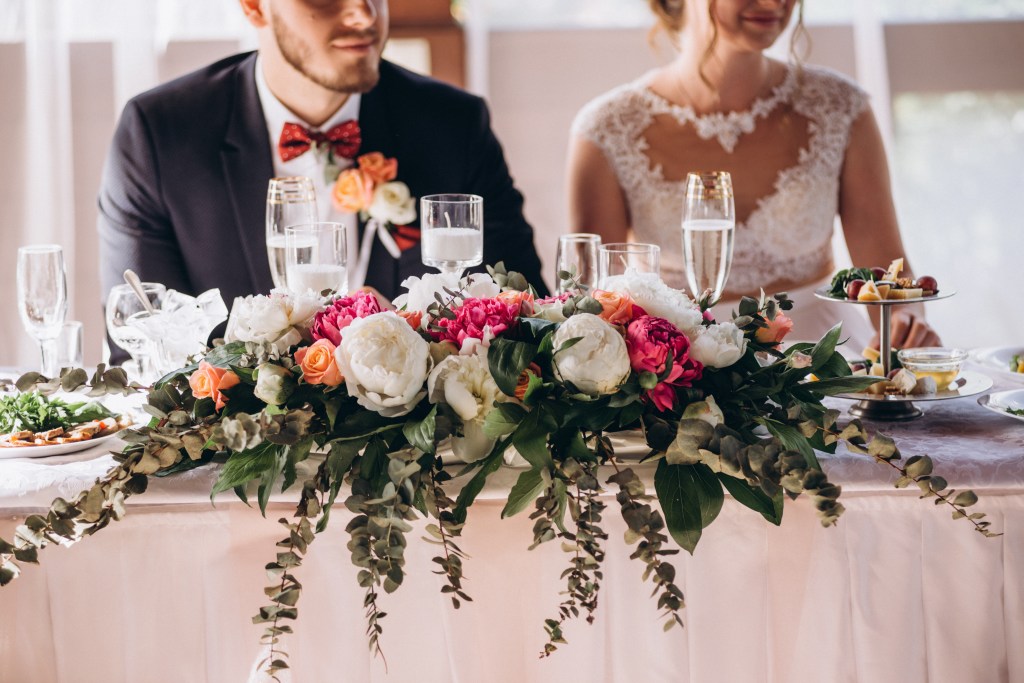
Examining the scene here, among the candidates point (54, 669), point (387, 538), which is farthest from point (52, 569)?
point (387, 538)

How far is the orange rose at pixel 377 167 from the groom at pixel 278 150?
0.04 m

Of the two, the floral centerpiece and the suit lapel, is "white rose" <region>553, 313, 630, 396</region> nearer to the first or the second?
the floral centerpiece

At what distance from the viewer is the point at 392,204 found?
9.95 ft

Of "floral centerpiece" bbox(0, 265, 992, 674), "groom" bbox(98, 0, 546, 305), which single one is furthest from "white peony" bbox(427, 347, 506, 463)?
"groom" bbox(98, 0, 546, 305)

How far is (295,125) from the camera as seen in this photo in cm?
293

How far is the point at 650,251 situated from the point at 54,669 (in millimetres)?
913

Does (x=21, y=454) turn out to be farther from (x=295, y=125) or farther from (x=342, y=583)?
(x=295, y=125)

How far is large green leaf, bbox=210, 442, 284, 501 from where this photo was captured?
118 centimetres

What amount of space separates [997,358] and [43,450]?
A: 57.5 inches

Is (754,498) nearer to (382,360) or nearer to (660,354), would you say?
(660,354)

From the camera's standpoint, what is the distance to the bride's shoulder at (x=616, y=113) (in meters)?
3.06

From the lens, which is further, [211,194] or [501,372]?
[211,194]

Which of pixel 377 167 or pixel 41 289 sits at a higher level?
pixel 377 167

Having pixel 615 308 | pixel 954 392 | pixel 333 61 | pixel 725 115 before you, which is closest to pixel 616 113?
pixel 725 115
